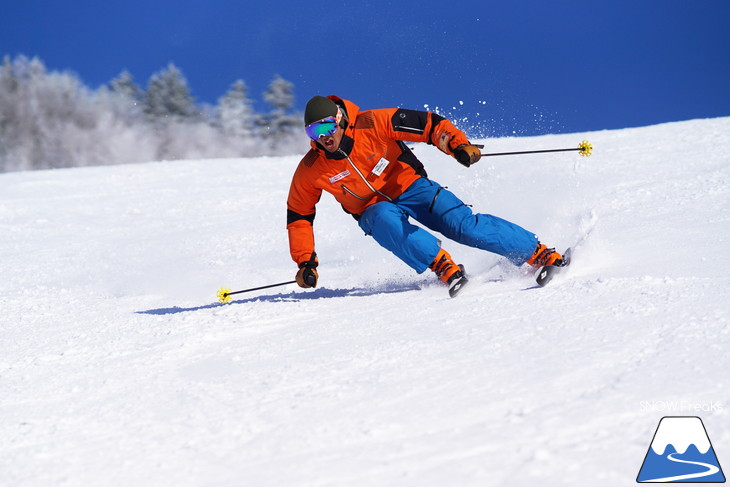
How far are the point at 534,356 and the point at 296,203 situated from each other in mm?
2522

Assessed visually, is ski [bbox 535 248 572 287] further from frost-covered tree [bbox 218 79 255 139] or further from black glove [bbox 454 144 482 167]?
frost-covered tree [bbox 218 79 255 139]

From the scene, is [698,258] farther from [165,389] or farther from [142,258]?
[142,258]

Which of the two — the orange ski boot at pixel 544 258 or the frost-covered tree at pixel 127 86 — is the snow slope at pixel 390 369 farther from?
the frost-covered tree at pixel 127 86

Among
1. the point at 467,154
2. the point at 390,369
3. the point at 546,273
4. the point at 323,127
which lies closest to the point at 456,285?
the point at 546,273

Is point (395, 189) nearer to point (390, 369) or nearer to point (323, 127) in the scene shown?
point (323, 127)

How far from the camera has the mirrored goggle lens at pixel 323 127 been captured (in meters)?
4.06

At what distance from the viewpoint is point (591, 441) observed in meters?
1.71

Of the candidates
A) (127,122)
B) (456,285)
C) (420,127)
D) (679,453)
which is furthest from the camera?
(127,122)

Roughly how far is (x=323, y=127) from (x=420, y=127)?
0.60 meters

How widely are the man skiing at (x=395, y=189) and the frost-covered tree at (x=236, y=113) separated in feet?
95.3

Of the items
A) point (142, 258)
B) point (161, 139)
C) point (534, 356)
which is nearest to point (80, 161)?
point (161, 139)

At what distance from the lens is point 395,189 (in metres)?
4.47

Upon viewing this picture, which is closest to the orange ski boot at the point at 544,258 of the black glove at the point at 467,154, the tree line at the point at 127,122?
the black glove at the point at 467,154

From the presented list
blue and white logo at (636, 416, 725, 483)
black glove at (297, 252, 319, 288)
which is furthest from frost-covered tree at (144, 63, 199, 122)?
blue and white logo at (636, 416, 725, 483)
